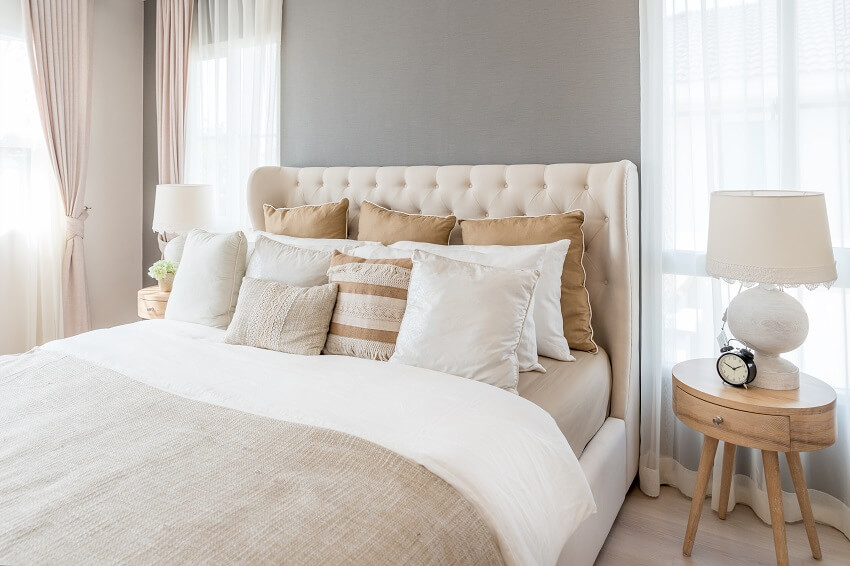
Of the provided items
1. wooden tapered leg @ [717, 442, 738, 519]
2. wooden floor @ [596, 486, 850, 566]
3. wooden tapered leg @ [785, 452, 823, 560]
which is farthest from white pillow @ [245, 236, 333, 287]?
wooden tapered leg @ [785, 452, 823, 560]

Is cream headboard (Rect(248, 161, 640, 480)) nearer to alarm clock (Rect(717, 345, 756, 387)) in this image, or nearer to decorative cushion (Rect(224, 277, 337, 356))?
alarm clock (Rect(717, 345, 756, 387))

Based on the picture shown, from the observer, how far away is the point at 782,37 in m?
2.05

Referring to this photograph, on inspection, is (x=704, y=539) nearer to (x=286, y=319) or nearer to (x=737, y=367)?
(x=737, y=367)

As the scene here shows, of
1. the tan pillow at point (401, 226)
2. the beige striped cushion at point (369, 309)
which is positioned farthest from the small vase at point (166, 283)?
the beige striped cushion at point (369, 309)

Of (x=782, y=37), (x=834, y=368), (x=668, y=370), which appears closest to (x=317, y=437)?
(x=668, y=370)

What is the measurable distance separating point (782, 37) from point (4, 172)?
4032 millimetres

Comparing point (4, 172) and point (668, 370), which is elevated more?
point (4, 172)

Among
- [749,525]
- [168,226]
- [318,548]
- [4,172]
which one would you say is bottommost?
[749,525]

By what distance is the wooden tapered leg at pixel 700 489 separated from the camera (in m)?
1.97

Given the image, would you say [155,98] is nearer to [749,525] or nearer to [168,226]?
[168,226]

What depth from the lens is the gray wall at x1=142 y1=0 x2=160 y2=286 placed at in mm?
4082

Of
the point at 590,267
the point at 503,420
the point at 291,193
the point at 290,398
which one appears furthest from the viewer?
the point at 291,193

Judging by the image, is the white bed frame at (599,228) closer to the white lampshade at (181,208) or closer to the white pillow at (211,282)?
the white pillow at (211,282)

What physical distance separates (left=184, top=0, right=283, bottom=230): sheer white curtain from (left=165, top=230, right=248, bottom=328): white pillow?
107cm
